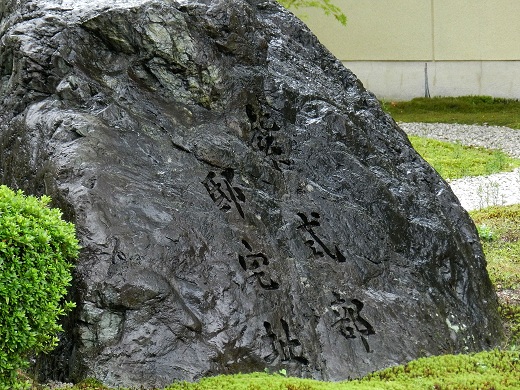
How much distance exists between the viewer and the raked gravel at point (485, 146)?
12.6 meters

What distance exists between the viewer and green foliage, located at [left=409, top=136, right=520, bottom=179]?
14.5 m

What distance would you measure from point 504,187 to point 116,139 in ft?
31.9

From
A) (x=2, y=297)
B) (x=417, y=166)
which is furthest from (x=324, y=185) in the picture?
(x=2, y=297)

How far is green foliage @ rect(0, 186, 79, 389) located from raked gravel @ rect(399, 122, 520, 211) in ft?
29.0

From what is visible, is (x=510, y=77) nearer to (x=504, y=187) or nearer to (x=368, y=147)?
(x=504, y=187)

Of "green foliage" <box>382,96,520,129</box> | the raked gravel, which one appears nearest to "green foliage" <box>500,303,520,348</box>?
the raked gravel

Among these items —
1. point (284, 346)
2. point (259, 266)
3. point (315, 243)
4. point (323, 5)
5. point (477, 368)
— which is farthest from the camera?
point (323, 5)

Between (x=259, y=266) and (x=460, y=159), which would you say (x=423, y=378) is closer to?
(x=259, y=266)

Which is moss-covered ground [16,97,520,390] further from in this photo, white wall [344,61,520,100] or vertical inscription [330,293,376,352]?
white wall [344,61,520,100]

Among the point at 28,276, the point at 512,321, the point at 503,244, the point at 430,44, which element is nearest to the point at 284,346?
the point at 28,276

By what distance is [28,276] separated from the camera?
166 inches

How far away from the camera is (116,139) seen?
17.0 ft

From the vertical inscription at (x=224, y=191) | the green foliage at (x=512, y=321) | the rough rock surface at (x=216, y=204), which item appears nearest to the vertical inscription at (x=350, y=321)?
the rough rock surface at (x=216, y=204)

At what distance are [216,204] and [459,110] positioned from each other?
56.1ft
